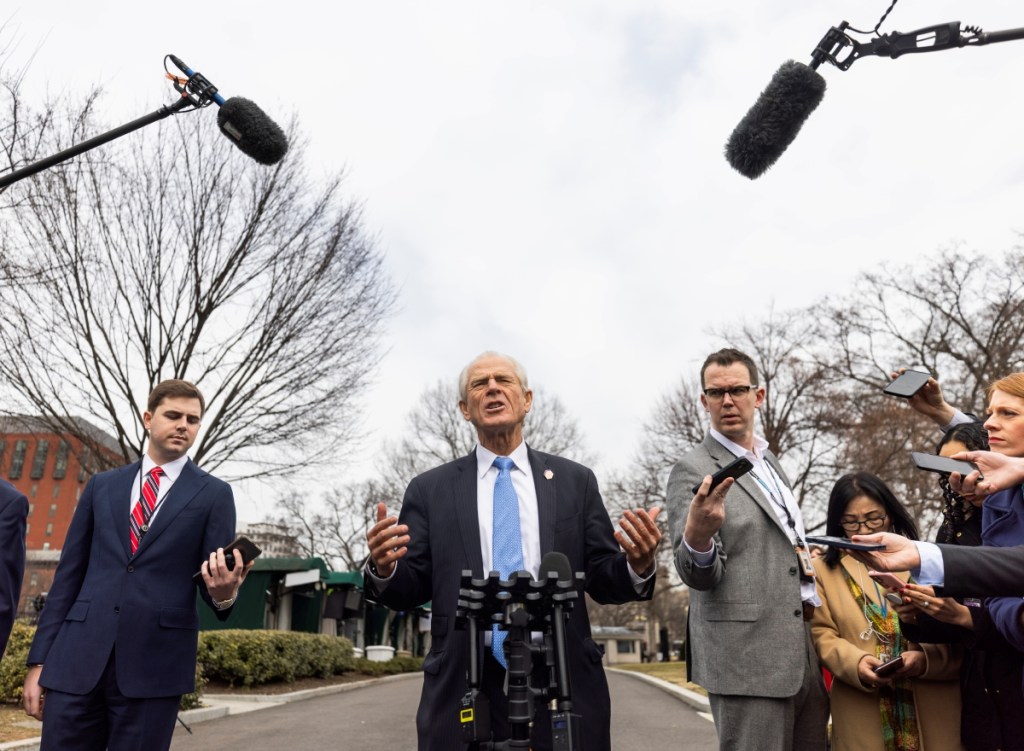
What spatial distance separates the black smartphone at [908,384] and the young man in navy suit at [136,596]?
3.00 m

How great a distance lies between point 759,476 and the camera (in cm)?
379

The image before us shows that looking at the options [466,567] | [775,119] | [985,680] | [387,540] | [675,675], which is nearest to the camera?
[387,540]

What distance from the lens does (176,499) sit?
4.00m

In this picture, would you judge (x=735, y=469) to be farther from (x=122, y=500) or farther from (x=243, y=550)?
(x=122, y=500)

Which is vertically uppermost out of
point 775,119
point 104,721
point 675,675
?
point 775,119

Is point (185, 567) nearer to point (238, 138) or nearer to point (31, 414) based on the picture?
point (238, 138)

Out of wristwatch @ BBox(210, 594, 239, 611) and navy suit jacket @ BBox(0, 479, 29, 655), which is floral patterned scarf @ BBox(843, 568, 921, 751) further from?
navy suit jacket @ BBox(0, 479, 29, 655)

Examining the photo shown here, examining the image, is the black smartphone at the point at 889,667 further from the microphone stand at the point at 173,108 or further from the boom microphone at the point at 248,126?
the microphone stand at the point at 173,108

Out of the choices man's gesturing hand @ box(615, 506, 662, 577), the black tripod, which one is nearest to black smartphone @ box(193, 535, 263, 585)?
the black tripod

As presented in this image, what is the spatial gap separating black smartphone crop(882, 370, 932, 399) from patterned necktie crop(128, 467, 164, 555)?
3.49 m

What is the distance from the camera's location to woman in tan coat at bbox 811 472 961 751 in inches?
141

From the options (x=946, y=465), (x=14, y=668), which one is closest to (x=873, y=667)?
(x=946, y=465)

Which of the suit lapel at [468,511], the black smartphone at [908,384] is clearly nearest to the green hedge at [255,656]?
the suit lapel at [468,511]

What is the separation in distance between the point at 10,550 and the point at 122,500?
1.67 feet
